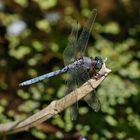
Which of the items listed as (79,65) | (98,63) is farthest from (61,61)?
(98,63)

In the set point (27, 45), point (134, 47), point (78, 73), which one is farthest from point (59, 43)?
point (78, 73)

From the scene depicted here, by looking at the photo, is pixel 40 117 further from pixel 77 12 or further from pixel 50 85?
pixel 77 12

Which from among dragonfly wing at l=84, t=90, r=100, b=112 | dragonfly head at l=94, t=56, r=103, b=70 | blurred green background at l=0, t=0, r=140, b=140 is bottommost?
dragonfly wing at l=84, t=90, r=100, b=112

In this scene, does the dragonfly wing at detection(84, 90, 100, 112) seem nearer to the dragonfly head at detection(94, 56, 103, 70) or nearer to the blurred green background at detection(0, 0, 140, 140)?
the dragonfly head at detection(94, 56, 103, 70)

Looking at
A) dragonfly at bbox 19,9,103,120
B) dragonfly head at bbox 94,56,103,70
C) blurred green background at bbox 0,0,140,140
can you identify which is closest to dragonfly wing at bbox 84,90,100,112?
dragonfly at bbox 19,9,103,120

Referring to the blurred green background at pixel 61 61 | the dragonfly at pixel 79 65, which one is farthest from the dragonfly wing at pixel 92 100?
the blurred green background at pixel 61 61

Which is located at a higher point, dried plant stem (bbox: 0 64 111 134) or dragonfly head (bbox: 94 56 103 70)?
dragonfly head (bbox: 94 56 103 70)

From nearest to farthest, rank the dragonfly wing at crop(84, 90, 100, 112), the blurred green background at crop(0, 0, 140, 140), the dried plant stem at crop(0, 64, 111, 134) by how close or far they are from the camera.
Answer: the dried plant stem at crop(0, 64, 111, 134)
the dragonfly wing at crop(84, 90, 100, 112)
the blurred green background at crop(0, 0, 140, 140)

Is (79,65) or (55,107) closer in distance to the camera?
(55,107)

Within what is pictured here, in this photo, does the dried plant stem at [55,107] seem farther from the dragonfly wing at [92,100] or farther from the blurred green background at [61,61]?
the blurred green background at [61,61]

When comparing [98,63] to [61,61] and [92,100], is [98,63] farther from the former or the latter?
[61,61]
